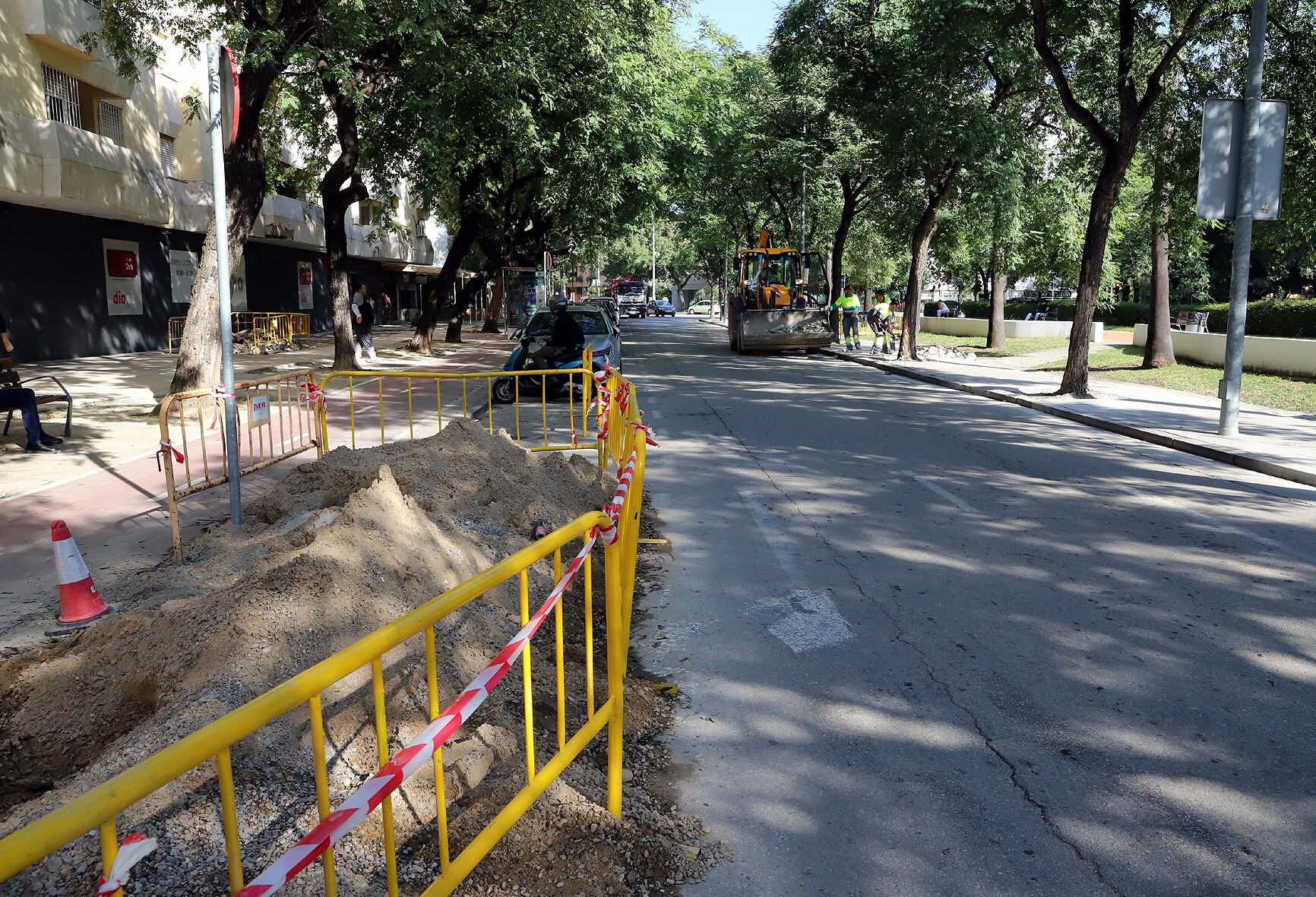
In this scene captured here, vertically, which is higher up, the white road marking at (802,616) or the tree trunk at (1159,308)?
the tree trunk at (1159,308)

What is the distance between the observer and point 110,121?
23781 mm

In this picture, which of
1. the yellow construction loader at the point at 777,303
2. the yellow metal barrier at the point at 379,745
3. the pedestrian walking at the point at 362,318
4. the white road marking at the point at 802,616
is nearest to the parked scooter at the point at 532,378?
the pedestrian walking at the point at 362,318

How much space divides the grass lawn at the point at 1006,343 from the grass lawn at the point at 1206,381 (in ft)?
12.7

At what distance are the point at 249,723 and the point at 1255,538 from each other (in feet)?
26.2

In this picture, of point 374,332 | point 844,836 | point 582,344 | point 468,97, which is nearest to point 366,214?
point 374,332

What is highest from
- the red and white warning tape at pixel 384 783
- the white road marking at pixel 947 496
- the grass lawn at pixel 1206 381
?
the red and white warning tape at pixel 384 783

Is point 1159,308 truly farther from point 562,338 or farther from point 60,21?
point 60,21

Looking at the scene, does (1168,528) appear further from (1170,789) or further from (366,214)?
(366,214)

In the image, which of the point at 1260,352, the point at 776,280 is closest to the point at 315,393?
the point at 1260,352

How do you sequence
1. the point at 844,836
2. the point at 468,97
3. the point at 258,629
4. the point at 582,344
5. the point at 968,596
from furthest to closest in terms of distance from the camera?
the point at 468,97
the point at 582,344
the point at 968,596
the point at 258,629
the point at 844,836

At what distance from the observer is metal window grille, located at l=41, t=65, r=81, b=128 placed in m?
21.3

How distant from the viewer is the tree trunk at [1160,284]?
63.9ft

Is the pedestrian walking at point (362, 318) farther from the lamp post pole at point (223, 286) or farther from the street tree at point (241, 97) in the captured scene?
the lamp post pole at point (223, 286)

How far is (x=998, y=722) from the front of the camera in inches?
175
